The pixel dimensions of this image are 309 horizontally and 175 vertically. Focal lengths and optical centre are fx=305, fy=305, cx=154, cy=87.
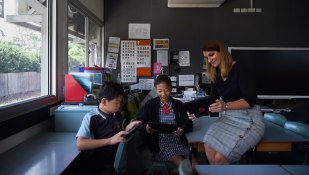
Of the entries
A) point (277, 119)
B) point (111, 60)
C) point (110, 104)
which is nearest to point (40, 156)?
point (110, 104)

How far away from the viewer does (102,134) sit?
2027mm

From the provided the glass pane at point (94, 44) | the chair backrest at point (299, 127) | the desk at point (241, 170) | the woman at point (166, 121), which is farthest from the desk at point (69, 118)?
the glass pane at point (94, 44)

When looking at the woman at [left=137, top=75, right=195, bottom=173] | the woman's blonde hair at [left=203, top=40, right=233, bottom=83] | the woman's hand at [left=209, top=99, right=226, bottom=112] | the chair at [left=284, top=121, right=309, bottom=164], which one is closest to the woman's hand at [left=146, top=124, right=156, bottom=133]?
the woman at [left=137, top=75, right=195, bottom=173]

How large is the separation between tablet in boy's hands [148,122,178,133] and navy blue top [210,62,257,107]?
45 centimetres

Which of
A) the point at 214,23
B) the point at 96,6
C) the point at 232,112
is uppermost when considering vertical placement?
the point at 96,6

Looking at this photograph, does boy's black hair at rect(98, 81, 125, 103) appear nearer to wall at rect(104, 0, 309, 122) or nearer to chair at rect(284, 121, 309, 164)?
chair at rect(284, 121, 309, 164)

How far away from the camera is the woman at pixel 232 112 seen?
2164 mm

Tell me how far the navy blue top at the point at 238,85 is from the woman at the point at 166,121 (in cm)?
42

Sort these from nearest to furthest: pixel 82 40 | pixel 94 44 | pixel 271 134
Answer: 1. pixel 271 134
2. pixel 82 40
3. pixel 94 44

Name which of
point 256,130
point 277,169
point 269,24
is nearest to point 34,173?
point 277,169

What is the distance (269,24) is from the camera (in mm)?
5082

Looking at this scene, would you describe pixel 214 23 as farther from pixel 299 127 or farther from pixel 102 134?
pixel 102 134

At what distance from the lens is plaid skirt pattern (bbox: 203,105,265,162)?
7.11ft

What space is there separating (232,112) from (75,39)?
2.18 meters
